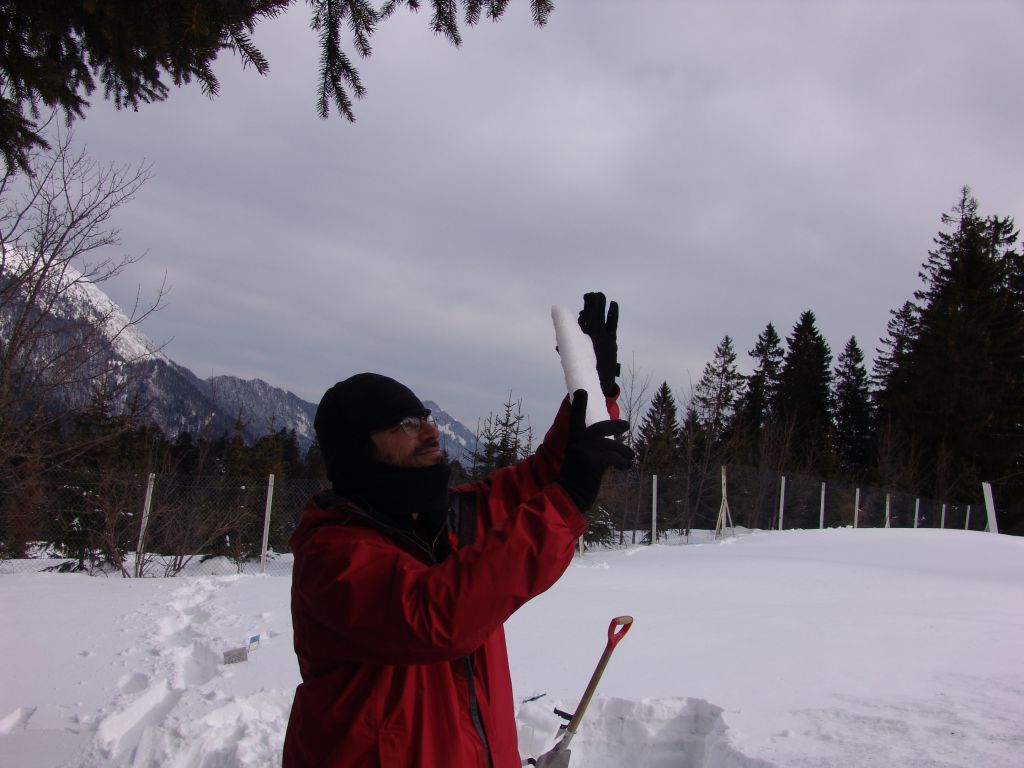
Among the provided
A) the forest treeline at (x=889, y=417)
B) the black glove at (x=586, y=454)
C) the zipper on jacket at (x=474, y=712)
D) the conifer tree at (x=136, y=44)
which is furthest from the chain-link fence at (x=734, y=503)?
the black glove at (x=586, y=454)

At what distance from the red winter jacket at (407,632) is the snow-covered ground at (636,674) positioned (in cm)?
245

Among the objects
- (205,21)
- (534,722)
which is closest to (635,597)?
(534,722)

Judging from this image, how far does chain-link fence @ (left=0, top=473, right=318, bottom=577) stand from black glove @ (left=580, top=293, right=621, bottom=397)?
983 cm

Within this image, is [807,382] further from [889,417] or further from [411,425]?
[411,425]

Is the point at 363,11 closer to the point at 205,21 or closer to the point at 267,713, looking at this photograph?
the point at 205,21

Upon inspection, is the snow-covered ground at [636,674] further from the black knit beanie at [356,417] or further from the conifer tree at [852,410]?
the conifer tree at [852,410]

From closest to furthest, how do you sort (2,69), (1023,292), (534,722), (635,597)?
(2,69), (534,722), (635,597), (1023,292)

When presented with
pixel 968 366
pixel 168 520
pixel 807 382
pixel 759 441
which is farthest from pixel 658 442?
pixel 807 382

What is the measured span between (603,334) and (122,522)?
38.1 feet

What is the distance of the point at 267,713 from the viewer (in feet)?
13.9

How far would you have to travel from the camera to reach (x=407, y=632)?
1.29 m

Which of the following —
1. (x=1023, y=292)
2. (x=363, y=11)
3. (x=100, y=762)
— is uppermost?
(x=1023, y=292)

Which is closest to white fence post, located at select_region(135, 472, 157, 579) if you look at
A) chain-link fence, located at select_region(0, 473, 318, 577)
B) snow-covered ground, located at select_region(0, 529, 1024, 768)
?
chain-link fence, located at select_region(0, 473, 318, 577)

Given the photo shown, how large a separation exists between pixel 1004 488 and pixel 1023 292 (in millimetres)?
14933
